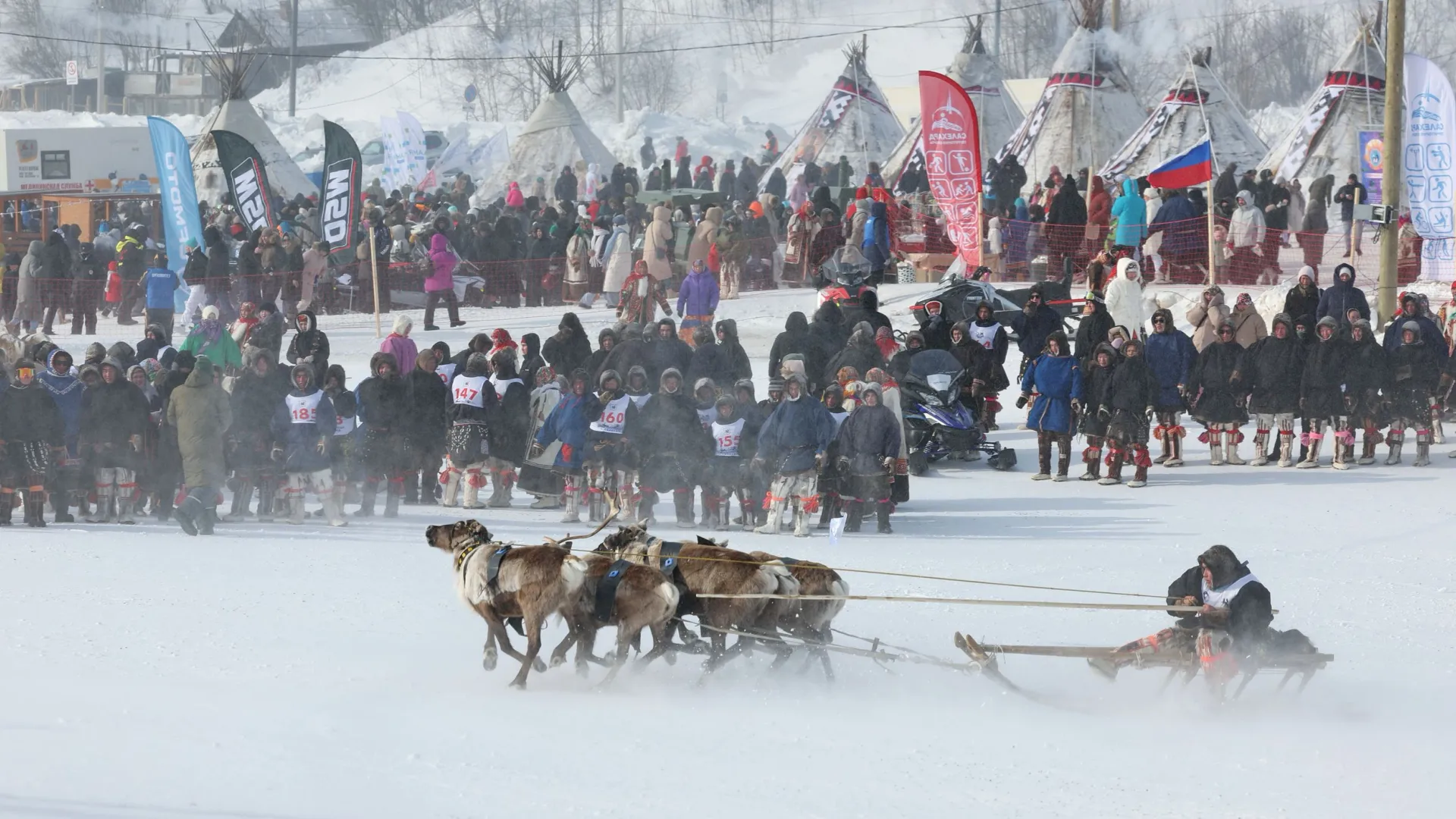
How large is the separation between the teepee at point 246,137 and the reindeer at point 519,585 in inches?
981

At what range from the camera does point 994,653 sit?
8.37 m

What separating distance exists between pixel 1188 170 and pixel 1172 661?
1326 cm

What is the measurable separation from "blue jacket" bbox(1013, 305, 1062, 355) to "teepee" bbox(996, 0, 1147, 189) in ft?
49.6

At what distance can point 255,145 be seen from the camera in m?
33.6

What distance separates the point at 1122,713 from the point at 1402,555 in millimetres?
4699

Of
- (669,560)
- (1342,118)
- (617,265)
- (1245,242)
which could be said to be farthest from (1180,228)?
(669,560)

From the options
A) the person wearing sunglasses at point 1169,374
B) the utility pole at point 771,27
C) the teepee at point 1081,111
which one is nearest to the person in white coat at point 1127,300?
the person wearing sunglasses at point 1169,374

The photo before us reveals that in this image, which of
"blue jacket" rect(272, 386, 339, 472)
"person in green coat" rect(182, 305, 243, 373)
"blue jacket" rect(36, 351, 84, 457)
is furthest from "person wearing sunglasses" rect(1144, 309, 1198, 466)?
"blue jacket" rect(36, 351, 84, 457)

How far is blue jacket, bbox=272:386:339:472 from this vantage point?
43.1ft

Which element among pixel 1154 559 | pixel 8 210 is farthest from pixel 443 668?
pixel 8 210

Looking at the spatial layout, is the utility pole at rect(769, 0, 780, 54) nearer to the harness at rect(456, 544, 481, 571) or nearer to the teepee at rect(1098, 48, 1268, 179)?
the teepee at rect(1098, 48, 1268, 179)

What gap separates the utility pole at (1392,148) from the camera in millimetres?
18859

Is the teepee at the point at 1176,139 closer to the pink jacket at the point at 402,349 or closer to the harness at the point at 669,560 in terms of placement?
the pink jacket at the point at 402,349

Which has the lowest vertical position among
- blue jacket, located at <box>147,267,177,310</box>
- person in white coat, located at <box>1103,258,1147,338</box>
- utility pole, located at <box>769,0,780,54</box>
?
person in white coat, located at <box>1103,258,1147,338</box>
